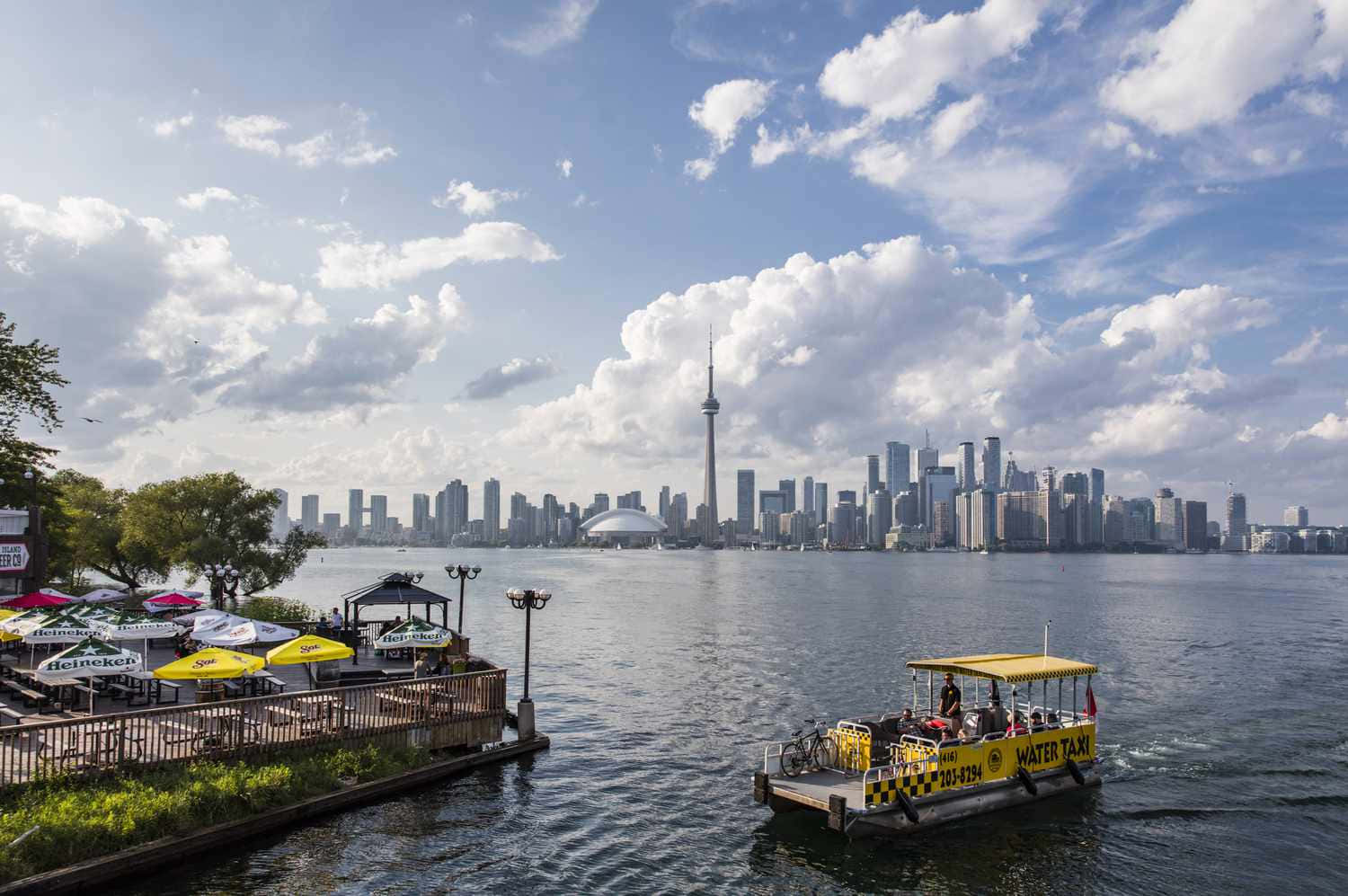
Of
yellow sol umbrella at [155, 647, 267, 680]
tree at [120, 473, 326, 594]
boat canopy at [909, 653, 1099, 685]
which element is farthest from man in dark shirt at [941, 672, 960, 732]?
tree at [120, 473, 326, 594]

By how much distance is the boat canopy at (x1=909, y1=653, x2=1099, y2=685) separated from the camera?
23766mm

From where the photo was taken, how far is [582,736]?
3133 cm

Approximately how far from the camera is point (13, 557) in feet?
139

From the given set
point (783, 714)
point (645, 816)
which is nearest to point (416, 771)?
point (645, 816)

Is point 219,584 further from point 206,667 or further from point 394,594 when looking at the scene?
point 206,667

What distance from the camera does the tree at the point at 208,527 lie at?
66.2 metres

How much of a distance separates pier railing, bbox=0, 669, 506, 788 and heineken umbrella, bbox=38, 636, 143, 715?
1.28 meters

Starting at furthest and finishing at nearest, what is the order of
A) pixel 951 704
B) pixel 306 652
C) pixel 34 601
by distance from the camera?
1. pixel 34 601
2. pixel 306 652
3. pixel 951 704

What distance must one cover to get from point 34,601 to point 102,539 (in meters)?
37.7

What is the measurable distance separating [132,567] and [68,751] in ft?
225

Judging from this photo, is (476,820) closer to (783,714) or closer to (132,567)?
(783,714)

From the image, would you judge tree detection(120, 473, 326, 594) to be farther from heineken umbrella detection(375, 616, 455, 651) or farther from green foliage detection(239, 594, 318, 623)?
heineken umbrella detection(375, 616, 455, 651)

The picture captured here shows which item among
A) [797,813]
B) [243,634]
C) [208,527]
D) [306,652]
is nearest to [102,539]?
[208,527]

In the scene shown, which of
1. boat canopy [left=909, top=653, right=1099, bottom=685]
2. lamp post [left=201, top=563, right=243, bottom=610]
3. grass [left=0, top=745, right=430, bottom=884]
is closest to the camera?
grass [left=0, top=745, right=430, bottom=884]
